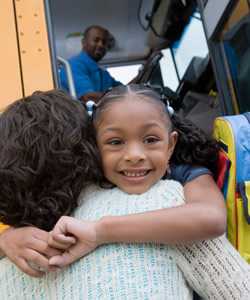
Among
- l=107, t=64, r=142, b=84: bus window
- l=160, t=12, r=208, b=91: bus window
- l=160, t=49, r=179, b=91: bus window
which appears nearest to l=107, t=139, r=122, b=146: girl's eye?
l=160, t=12, r=208, b=91: bus window

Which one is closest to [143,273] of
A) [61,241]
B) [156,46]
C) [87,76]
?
[61,241]

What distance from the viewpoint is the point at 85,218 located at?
3.21 ft

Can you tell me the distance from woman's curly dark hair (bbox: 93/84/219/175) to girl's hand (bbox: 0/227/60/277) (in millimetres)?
304

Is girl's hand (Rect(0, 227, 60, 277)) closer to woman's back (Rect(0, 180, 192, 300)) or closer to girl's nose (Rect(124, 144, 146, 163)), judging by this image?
woman's back (Rect(0, 180, 192, 300))

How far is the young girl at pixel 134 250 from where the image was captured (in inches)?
34.9

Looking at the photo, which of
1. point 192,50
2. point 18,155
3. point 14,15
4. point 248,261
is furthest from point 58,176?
point 192,50

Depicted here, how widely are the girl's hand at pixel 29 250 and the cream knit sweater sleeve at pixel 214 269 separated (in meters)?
0.25

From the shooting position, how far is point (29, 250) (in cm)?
95

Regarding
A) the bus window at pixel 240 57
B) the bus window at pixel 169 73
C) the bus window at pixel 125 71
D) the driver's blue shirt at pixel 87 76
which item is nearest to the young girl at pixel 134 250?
the bus window at pixel 240 57

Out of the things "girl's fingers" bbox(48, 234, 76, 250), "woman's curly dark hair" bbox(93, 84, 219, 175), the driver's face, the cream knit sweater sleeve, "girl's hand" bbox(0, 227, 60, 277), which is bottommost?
the cream knit sweater sleeve

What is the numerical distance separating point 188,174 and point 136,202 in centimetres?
18

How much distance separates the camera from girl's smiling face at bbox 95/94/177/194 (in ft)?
3.37

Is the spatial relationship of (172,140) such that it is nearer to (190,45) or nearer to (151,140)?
(151,140)

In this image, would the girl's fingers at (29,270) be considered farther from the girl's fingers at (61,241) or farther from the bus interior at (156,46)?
the bus interior at (156,46)
